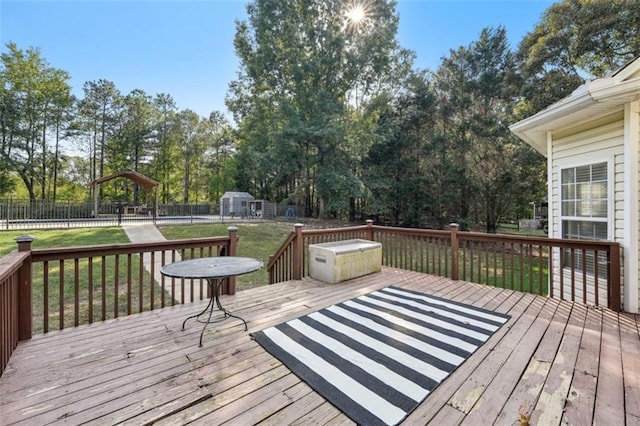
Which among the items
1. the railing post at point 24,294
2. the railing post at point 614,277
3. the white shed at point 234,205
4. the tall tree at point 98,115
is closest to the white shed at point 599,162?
the railing post at point 614,277

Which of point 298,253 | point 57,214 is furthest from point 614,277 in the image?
point 57,214

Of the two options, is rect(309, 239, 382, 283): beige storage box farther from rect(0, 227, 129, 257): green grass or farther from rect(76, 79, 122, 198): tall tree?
rect(76, 79, 122, 198): tall tree

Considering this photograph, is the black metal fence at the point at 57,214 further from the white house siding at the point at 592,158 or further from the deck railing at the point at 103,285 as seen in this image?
the white house siding at the point at 592,158

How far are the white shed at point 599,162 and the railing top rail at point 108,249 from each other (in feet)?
15.9

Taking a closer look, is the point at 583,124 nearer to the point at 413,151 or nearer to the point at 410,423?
the point at 410,423

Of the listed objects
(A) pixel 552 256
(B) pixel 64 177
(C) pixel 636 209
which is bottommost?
(A) pixel 552 256

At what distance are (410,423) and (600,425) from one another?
1.07 m

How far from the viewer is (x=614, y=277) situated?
334 cm

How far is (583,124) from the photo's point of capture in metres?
3.96

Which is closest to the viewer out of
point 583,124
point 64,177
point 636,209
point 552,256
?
point 636,209

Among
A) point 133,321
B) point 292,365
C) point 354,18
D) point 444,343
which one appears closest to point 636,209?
point 444,343

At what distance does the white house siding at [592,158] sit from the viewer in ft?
11.5

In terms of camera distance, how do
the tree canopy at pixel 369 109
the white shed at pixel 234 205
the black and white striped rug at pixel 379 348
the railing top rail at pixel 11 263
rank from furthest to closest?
1. the white shed at pixel 234 205
2. the tree canopy at pixel 369 109
3. the railing top rail at pixel 11 263
4. the black and white striped rug at pixel 379 348

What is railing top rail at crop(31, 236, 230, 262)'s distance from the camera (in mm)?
2629
